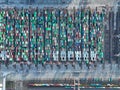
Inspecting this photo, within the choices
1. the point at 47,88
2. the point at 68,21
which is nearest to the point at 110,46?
the point at 68,21

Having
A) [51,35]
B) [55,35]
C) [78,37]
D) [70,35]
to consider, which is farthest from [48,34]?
[78,37]

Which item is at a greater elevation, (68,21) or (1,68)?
(68,21)

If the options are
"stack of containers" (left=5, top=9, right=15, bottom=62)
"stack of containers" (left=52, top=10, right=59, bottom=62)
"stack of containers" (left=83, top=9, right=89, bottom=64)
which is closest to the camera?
"stack of containers" (left=83, top=9, right=89, bottom=64)

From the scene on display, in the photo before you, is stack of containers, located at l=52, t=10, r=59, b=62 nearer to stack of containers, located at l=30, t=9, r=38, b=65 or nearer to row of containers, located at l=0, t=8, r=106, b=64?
row of containers, located at l=0, t=8, r=106, b=64

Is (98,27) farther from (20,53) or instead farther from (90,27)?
(20,53)

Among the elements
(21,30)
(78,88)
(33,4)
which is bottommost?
(78,88)

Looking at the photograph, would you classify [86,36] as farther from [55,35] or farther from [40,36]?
[40,36]

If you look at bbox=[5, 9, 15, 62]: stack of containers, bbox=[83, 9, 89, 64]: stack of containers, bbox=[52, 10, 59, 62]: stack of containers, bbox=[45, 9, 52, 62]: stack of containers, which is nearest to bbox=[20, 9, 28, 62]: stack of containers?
bbox=[5, 9, 15, 62]: stack of containers

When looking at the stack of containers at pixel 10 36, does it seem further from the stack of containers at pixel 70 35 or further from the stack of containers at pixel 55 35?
the stack of containers at pixel 70 35
